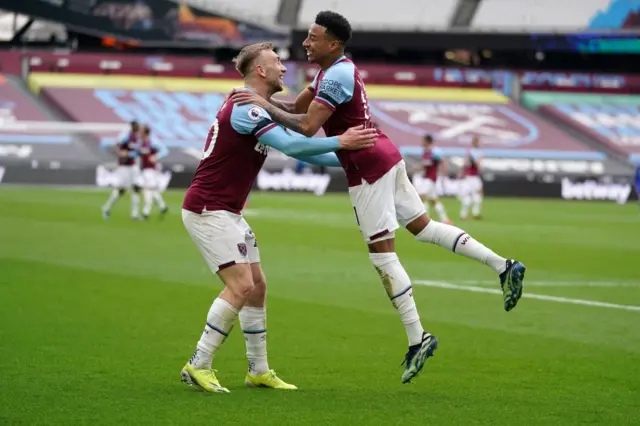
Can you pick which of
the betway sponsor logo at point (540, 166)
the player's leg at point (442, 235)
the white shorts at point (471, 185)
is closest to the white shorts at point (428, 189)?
the white shorts at point (471, 185)

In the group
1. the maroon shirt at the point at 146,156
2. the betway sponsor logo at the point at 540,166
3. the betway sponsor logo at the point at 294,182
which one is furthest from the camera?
the betway sponsor logo at the point at 540,166

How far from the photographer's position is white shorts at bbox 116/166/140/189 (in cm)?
3067

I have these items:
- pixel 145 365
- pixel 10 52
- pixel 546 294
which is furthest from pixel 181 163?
pixel 145 365

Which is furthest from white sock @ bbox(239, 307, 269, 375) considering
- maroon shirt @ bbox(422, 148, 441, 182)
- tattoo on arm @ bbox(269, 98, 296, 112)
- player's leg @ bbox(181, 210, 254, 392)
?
maroon shirt @ bbox(422, 148, 441, 182)

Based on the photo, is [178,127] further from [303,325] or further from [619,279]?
[303,325]

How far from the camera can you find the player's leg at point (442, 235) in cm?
902

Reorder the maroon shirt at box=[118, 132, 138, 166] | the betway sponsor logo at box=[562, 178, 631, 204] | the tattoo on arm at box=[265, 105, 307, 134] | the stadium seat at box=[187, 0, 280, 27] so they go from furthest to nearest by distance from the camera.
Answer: the stadium seat at box=[187, 0, 280, 27] → the betway sponsor logo at box=[562, 178, 631, 204] → the maroon shirt at box=[118, 132, 138, 166] → the tattoo on arm at box=[265, 105, 307, 134]

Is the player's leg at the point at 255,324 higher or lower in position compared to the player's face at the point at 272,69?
lower

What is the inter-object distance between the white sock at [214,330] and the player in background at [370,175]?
4.17 feet

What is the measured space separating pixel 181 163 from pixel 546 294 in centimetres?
3742

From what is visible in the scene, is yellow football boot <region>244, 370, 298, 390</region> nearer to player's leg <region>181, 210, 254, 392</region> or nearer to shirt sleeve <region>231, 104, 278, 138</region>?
player's leg <region>181, 210, 254, 392</region>

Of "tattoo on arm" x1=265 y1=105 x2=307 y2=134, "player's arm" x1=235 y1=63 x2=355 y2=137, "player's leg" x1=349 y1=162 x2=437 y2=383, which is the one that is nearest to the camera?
"tattoo on arm" x1=265 y1=105 x2=307 y2=134

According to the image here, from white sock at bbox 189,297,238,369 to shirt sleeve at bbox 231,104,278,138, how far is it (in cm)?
120

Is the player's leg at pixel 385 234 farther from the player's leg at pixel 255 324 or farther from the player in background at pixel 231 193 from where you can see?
the player's leg at pixel 255 324
